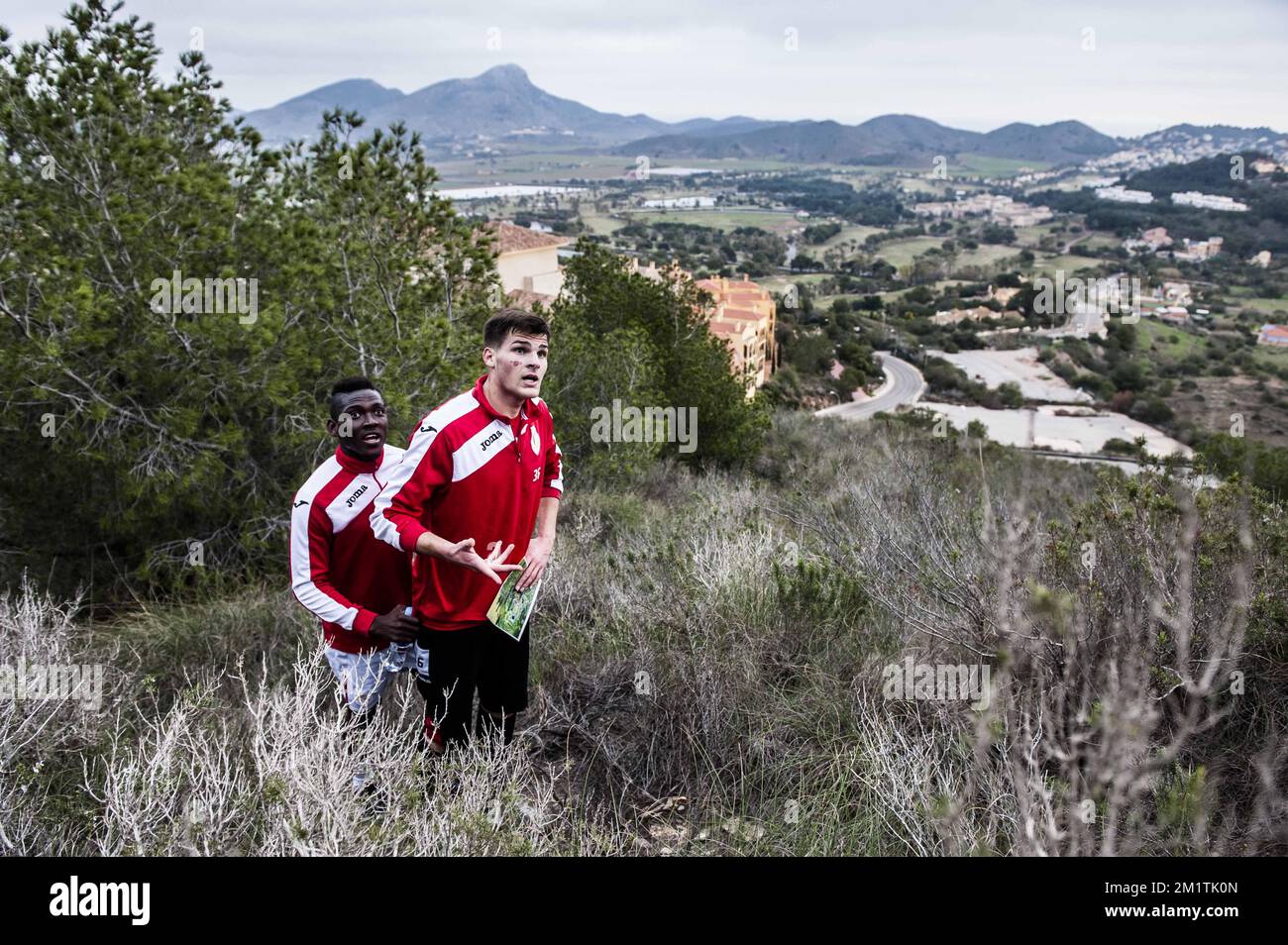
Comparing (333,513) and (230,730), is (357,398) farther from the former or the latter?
(230,730)

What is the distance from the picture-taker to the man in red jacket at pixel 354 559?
287 cm

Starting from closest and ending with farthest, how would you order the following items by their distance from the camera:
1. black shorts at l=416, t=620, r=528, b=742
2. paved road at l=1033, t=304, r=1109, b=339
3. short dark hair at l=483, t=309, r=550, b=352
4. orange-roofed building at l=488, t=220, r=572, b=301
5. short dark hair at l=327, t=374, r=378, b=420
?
1. short dark hair at l=483, t=309, r=550, b=352
2. black shorts at l=416, t=620, r=528, b=742
3. short dark hair at l=327, t=374, r=378, b=420
4. orange-roofed building at l=488, t=220, r=572, b=301
5. paved road at l=1033, t=304, r=1109, b=339

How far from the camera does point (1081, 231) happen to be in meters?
105

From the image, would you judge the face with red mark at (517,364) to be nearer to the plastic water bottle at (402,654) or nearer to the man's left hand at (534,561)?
the man's left hand at (534,561)

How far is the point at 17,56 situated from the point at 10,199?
45.9 inches

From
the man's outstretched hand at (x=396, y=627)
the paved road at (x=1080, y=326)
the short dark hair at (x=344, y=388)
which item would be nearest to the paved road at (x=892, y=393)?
the paved road at (x=1080, y=326)

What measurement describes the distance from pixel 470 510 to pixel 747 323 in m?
31.7

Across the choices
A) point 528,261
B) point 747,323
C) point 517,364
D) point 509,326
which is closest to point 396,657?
point 517,364

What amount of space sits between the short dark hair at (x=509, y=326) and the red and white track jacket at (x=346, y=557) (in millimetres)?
546

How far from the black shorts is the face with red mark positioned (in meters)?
0.83

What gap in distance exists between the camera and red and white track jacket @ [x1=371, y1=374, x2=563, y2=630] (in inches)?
105

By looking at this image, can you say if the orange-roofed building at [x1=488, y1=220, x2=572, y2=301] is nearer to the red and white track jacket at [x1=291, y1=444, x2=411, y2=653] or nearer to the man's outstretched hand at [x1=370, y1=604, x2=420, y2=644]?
the red and white track jacket at [x1=291, y1=444, x2=411, y2=653]

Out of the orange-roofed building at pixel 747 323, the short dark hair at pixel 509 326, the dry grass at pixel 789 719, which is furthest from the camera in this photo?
the orange-roofed building at pixel 747 323

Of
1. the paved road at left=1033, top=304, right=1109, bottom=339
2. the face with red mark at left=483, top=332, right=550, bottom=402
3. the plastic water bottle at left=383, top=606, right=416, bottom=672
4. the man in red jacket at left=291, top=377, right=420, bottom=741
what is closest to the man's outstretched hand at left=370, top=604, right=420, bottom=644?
the man in red jacket at left=291, top=377, right=420, bottom=741
